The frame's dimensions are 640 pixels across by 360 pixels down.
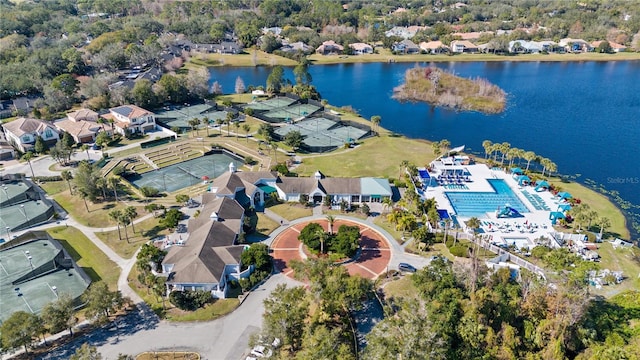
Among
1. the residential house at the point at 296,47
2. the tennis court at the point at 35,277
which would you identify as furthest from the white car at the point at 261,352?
the residential house at the point at 296,47

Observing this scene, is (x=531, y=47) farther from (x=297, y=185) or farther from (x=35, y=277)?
(x=35, y=277)

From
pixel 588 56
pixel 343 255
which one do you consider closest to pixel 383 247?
pixel 343 255

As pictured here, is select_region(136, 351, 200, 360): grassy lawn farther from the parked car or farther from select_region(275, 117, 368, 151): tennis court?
select_region(275, 117, 368, 151): tennis court

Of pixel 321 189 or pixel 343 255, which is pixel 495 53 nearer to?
pixel 321 189

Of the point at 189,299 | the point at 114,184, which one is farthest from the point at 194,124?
the point at 189,299

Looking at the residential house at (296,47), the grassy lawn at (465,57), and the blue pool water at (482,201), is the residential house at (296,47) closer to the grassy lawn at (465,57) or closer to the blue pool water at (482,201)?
the grassy lawn at (465,57)
